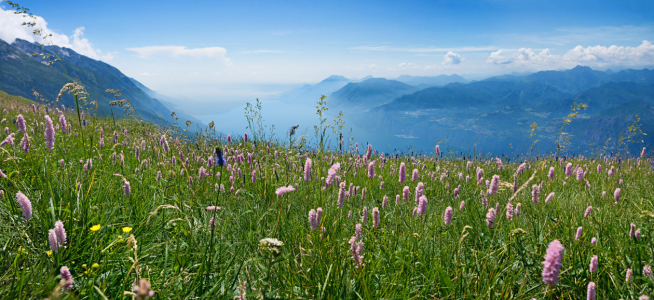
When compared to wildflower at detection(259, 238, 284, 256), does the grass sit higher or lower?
lower

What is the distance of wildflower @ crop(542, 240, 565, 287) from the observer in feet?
4.12

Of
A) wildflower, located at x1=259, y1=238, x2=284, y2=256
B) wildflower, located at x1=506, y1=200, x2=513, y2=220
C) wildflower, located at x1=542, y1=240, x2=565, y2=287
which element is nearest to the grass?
wildflower, located at x1=259, y1=238, x2=284, y2=256

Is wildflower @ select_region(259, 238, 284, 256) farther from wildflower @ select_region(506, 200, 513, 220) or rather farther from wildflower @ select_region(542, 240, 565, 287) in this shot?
wildflower @ select_region(506, 200, 513, 220)

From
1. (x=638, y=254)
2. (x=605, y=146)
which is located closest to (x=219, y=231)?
(x=638, y=254)

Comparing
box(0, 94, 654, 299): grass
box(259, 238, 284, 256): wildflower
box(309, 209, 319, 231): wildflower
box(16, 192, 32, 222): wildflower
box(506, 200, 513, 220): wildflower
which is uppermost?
box(16, 192, 32, 222): wildflower

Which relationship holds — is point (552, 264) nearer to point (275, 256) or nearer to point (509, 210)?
point (509, 210)

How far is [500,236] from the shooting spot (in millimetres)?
3250

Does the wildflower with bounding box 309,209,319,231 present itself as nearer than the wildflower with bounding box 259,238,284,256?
No

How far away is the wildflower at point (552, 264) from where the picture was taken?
1.26m

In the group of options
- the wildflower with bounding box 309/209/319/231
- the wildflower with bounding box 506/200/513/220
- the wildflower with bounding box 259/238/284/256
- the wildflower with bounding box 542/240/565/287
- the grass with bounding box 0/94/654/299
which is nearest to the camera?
the wildflower with bounding box 542/240/565/287

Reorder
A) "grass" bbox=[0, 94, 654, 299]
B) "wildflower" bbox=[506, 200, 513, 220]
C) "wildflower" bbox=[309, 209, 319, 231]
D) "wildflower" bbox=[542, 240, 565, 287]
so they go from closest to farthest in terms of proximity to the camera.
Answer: "wildflower" bbox=[542, 240, 565, 287] → "grass" bbox=[0, 94, 654, 299] → "wildflower" bbox=[506, 200, 513, 220] → "wildflower" bbox=[309, 209, 319, 231]

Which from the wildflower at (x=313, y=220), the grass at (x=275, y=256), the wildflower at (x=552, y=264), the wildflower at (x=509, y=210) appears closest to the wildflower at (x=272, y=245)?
the grass at (x=275, y=256)

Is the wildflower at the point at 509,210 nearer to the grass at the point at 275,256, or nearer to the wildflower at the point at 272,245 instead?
the grass at the point at 275,256

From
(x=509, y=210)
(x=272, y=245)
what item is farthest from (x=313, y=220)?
(x=509, y=210)
